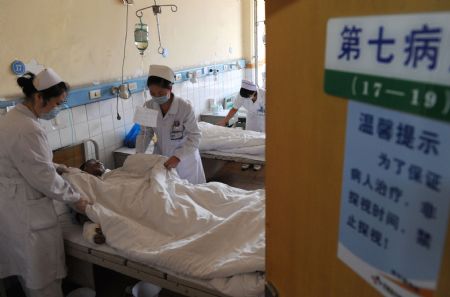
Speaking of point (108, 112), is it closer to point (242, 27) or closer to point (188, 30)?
point (188, 30)

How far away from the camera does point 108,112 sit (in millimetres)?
3340

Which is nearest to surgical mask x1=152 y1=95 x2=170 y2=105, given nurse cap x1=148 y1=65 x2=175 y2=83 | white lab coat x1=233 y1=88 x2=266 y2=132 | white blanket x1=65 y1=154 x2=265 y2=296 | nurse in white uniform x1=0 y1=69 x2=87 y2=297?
nurse cap x1=148 y1=65 x2=175 y2=83

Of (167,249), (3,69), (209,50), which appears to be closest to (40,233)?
(167,249)

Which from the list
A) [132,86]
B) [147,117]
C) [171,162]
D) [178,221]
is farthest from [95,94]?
[178,221]

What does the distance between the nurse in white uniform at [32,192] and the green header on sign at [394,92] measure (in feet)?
5.57

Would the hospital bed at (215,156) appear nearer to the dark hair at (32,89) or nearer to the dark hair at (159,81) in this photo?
the dark hair at (159,81)

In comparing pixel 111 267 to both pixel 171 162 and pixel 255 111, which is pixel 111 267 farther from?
pixel 255 111

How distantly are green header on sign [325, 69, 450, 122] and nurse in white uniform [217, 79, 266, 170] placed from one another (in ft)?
11.1

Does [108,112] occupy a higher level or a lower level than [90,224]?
higher

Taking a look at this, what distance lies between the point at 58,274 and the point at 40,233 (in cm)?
28

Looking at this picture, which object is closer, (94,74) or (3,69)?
(3,69)

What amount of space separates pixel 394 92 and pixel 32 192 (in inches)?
78.3

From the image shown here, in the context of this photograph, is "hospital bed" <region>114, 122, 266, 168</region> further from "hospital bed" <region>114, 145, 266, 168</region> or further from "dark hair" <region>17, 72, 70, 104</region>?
"dark hair" <region>17, 72, 70, 104</region>

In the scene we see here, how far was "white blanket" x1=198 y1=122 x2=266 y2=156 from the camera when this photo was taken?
3633 mm
